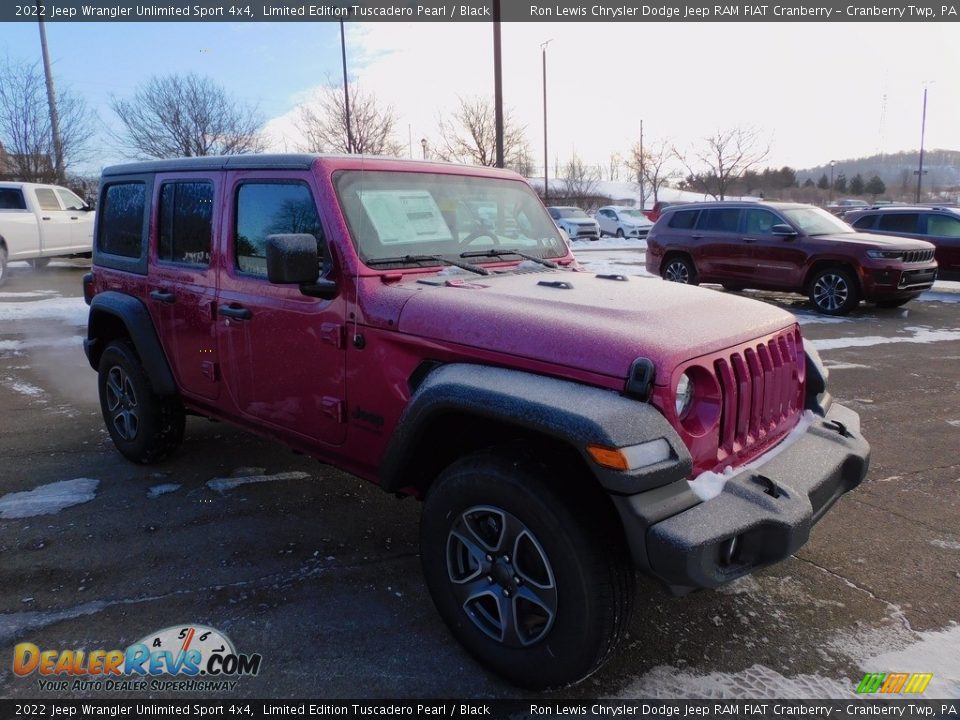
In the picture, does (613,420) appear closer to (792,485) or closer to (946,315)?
(792,485)

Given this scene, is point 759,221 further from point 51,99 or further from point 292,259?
point 51,99

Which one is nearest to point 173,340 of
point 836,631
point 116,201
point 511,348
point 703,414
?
point 116,201

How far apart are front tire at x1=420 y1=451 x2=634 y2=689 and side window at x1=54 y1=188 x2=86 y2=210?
1577 cm

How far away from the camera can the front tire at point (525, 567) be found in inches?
88.3

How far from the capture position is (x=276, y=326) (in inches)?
133

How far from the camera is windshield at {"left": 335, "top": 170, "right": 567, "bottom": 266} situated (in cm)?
322

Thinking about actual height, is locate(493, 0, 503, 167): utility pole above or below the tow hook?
above

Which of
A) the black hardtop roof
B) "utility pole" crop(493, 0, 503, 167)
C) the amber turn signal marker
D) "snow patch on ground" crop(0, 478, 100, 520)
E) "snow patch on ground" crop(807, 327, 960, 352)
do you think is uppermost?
"utility pole" crop(493, 0, 503, 167)

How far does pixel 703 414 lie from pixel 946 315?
35.9 ft

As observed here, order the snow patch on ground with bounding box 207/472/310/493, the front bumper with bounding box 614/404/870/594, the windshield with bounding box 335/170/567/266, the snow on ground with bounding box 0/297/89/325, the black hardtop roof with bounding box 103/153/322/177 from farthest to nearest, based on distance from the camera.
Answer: the snow on ground with bounding box 0/297/89/325 → the snow patch on ground with bounding box 207/472/310/493 → the black hardtop roof with bounding box 103/153/322/177 → the windshield with bounding box 335/170/567/266 → the front bumper with bounding box 614/404/870/594

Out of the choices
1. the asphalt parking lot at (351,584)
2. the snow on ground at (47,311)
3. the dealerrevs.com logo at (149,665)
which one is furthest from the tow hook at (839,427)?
the snow on ground at (47,311)

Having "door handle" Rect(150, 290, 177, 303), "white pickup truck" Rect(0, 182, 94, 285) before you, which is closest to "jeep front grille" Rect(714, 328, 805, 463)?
"door handle" Rect(150, 290, 177, 303)

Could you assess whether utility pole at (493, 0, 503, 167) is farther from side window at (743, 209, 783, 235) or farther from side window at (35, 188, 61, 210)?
side window at (35, 188, 61, 210)

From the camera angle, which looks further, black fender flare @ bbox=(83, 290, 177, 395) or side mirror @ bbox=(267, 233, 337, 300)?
black fender flare @ bbox=(83, 290, 177, 395)
